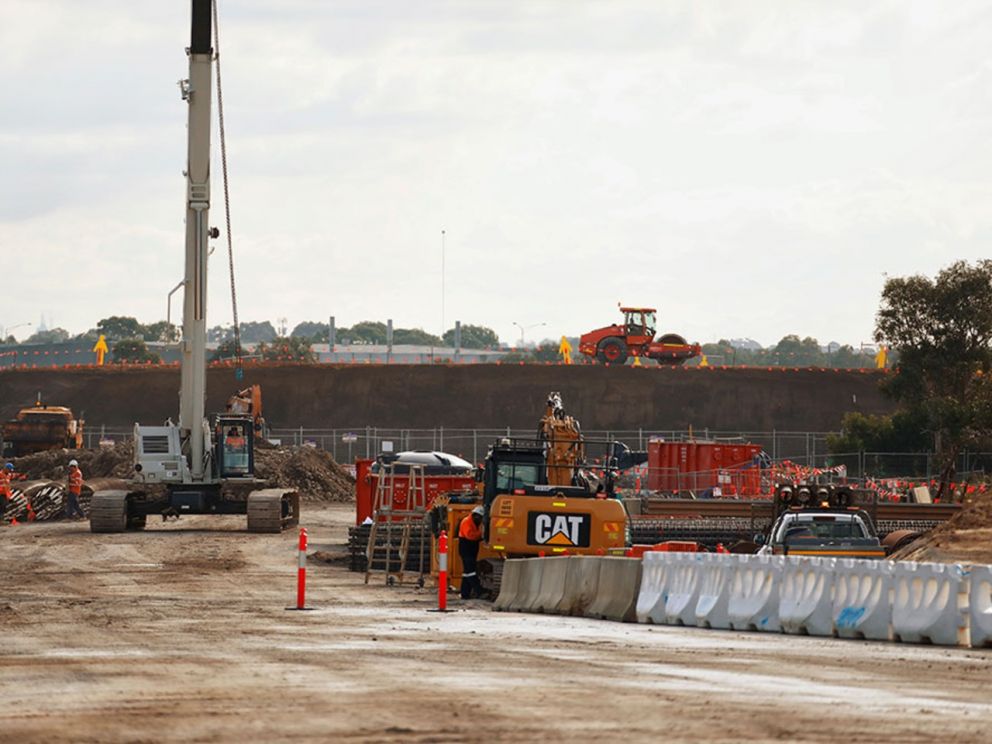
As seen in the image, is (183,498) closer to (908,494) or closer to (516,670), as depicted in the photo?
(908,494)

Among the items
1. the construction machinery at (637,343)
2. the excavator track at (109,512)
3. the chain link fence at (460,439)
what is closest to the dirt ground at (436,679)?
the excavator track at (109,512)

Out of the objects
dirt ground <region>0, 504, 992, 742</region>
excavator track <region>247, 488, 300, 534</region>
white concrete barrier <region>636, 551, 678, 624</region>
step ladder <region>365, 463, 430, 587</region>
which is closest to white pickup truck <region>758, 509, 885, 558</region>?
white concrete barrier <region>636, 551, 678, 624</region>

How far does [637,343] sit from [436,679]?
73.8 m

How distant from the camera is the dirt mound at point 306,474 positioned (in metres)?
65.8

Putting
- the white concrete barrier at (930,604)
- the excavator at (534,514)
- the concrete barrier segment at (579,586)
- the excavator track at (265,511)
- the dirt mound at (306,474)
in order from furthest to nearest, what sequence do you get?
the dirt mound at (306,474), the excavator track at (265,511), the excavator at (534,514), the concrete barrier segment at (579,586), the white concrete barrier at (930,604)

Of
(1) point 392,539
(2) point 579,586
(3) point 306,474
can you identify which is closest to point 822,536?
(2) point 579,586

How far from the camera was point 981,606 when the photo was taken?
17.5 meters

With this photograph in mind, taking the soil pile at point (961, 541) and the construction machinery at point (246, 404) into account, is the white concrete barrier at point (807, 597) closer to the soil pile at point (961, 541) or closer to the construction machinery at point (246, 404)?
the soil pile at point (961, 541)

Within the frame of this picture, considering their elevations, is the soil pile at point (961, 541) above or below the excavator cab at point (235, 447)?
below

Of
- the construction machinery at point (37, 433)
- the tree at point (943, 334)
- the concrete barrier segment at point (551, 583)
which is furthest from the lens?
the construction machinery at point (37, 433)

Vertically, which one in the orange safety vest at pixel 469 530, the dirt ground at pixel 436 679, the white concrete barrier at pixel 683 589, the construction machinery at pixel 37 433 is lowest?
the dirt ground at pixel 436 679

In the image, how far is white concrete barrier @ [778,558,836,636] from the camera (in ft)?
62.5

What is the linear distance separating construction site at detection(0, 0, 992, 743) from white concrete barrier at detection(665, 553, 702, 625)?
4 cm

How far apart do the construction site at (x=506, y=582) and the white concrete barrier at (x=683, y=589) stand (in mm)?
39
